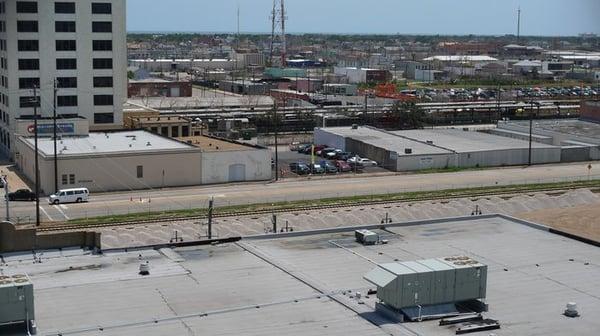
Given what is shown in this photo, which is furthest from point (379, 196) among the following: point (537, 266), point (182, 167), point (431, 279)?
point (431, 279)

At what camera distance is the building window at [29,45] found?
29.8 m

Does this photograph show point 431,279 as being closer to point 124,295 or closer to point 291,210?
point 124,295

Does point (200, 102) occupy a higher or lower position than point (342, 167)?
higher

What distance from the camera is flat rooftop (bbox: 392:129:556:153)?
102ft

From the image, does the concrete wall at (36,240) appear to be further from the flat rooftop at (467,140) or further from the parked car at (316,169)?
the flat rooftop at (467,140)

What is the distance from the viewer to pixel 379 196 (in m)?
23.6

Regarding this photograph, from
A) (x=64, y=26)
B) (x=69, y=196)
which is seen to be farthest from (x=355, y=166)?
(x=64, y=26)

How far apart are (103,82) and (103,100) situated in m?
0.63

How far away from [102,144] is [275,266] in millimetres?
14904

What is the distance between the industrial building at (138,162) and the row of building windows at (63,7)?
15.9 feet

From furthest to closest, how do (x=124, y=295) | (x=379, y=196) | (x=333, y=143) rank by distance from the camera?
(x=333, y=143) → (x=379, y=196) → (x=124, y=295)

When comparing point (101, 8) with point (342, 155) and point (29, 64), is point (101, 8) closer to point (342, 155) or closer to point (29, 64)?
point (29, 64)

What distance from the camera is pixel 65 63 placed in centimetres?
3036

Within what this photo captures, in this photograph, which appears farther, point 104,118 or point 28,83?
point 104,118
